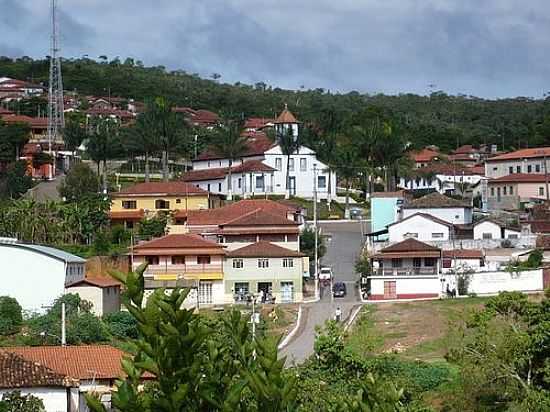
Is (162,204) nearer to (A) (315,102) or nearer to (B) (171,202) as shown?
(B) (171,202)

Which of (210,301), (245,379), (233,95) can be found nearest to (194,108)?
(233,95)

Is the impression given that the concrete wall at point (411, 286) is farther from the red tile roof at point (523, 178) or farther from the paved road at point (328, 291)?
the red tile roof at point (523, 178)

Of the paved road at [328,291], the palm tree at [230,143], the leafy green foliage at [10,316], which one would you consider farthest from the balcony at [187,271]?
the palm tree at [230,143]

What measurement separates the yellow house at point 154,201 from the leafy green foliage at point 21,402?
32.0 m

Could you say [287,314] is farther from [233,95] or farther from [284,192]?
[233,95]

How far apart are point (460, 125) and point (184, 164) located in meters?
46.2

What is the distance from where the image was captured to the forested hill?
10006cm

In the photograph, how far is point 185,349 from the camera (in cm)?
703

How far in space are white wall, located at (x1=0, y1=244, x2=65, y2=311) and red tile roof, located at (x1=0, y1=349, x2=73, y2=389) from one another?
54.0 feet

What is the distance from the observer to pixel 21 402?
22.0 m

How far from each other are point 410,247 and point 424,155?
43.4 m

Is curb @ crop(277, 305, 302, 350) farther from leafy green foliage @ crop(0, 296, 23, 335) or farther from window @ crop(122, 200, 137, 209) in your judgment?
window @ crop(122, 200, 137, 209)

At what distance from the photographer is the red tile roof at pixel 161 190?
5619cm

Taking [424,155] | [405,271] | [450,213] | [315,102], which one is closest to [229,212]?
[450,213]
